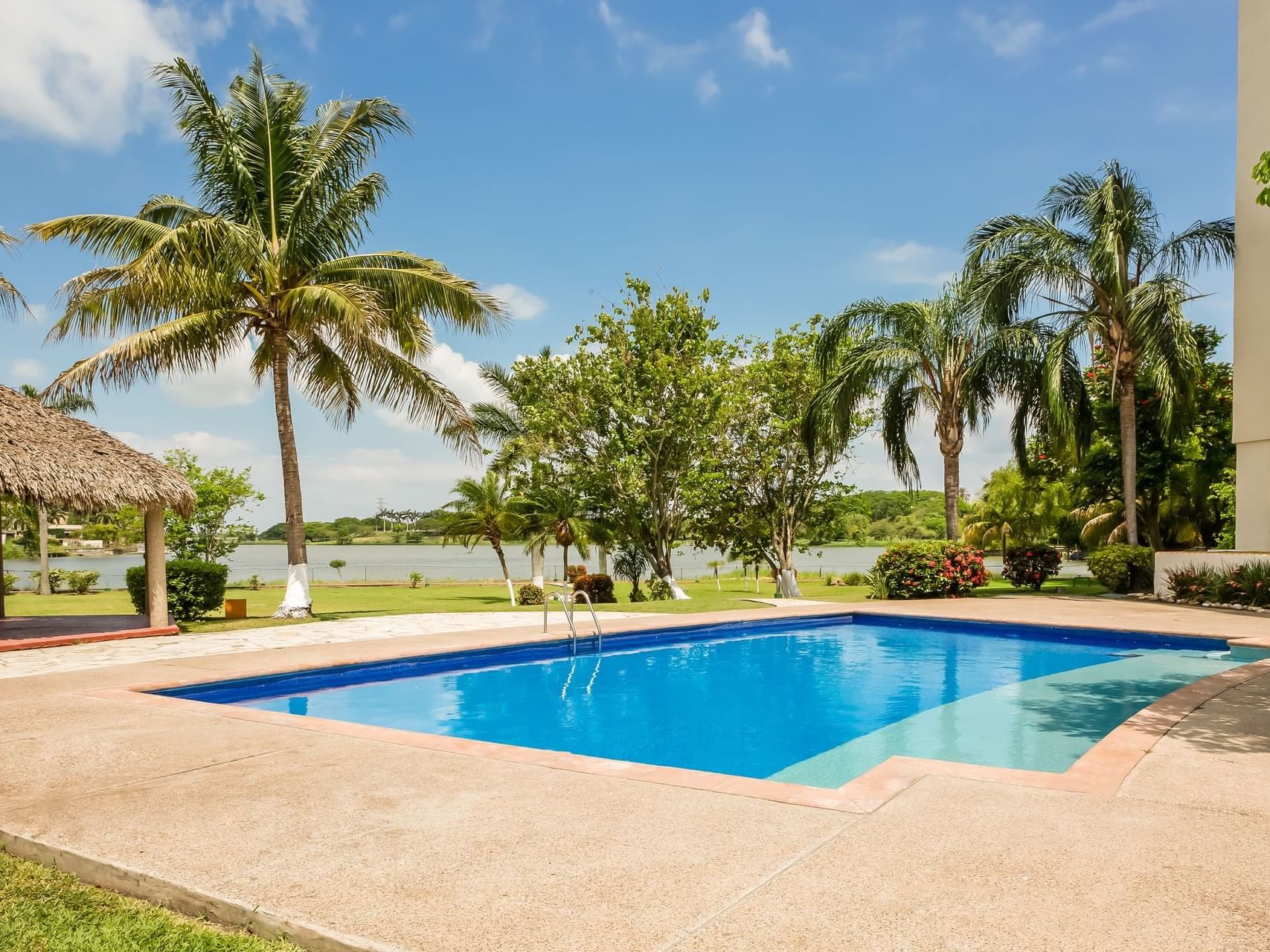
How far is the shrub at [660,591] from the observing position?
23734 millimetres

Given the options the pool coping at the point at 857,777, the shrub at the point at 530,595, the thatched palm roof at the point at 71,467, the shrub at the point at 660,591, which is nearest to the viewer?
the pool coping at the point at 857,777

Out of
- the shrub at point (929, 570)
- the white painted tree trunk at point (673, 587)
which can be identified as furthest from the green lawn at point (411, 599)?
the shrub at point (929, 570)

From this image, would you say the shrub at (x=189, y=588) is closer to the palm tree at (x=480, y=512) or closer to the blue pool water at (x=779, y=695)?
the blue pool water at (x=779, y=695)

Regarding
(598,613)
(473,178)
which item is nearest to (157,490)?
(598,613)

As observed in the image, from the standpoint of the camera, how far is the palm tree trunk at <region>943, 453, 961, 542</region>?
63.2ft

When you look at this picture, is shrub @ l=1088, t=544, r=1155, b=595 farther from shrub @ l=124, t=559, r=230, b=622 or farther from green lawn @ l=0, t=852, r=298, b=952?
green lawn @ l=0, t=852, r=298, b=952

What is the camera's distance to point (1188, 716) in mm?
6324

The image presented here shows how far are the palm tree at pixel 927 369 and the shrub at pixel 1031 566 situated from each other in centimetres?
287

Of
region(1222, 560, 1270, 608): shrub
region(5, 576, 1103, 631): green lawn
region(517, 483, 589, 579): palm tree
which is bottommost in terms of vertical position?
region(5, 576, 1103, 631): green lawn

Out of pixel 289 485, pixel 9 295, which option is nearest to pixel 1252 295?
pixel 289 485

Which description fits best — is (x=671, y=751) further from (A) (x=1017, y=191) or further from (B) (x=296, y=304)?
(A) (x=1017, y=191)

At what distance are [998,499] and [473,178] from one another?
29.7m

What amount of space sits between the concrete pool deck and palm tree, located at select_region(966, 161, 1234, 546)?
13.6 metres

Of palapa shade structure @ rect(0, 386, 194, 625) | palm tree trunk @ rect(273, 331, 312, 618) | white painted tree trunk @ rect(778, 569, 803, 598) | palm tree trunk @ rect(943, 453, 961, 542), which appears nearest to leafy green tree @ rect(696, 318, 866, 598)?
white painted tree trunk @ rect(778, 569, 803, 598)
